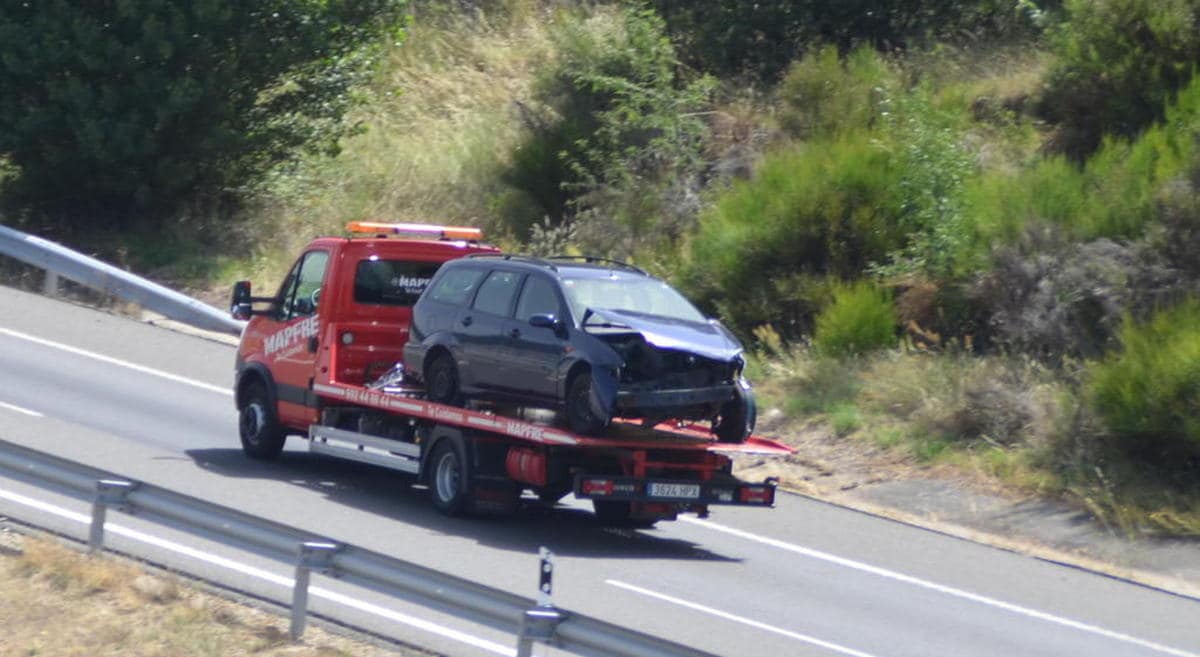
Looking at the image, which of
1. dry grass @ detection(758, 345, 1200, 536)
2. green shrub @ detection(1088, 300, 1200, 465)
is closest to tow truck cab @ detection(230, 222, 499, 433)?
dry grass @ detection(758, 345, 1200, 536)

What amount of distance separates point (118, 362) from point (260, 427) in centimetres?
521

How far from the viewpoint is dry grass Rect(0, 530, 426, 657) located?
8.78 m

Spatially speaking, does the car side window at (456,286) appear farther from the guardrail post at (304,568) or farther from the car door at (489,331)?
the guardrail post at (304,568)

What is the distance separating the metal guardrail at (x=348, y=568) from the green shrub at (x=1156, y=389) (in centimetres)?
867

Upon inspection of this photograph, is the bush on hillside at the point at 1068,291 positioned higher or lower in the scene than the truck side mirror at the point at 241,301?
higher

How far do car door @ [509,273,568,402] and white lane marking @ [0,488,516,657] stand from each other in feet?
9.76

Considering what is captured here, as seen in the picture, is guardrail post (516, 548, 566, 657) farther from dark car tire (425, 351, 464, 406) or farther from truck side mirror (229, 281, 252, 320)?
truck side mirror (229, 281, 252, 320)

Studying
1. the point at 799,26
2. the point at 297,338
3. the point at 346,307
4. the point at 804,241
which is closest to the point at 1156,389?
the point at 804,241

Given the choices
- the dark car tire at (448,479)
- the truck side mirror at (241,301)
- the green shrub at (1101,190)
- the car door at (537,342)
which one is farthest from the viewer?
the green shrub at (1101,190)

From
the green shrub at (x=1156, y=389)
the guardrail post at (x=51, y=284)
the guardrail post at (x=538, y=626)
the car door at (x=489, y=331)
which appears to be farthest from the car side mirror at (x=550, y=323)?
the guardrail post at (x=51, y=284)

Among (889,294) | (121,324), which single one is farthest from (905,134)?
(121,324)

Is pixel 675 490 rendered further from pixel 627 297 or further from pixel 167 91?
pixel 167 91

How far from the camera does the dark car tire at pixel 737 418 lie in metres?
12.8

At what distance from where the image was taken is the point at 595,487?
1235 cm
